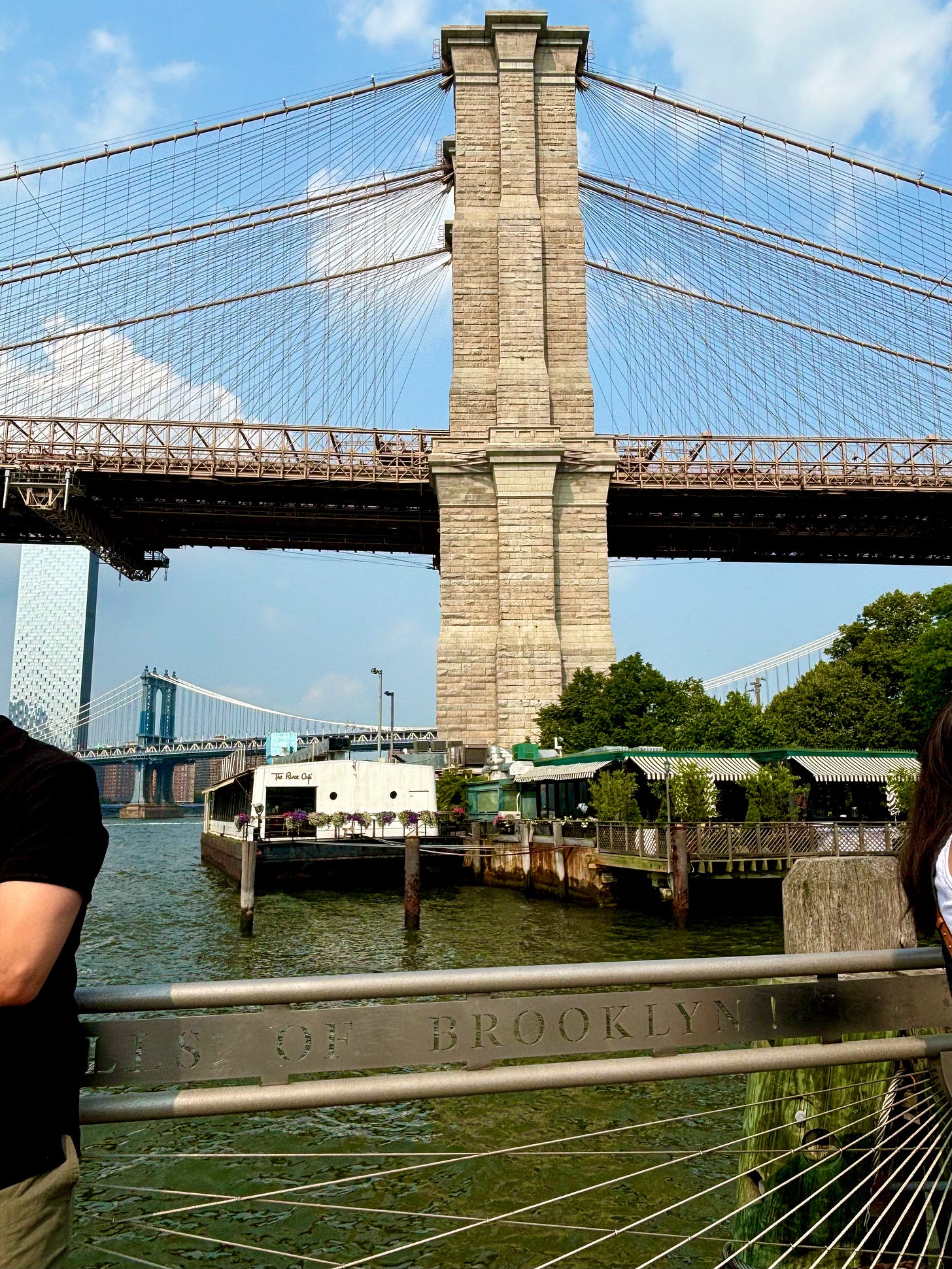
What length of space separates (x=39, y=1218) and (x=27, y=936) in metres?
0.56

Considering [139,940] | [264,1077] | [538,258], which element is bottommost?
[139,940]

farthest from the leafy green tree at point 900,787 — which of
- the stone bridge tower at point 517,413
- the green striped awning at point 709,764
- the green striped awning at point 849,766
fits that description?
the stone bridge tower at point 517,413

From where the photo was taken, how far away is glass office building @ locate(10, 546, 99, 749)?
11625cm

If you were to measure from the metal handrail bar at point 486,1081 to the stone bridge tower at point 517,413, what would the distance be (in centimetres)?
3383

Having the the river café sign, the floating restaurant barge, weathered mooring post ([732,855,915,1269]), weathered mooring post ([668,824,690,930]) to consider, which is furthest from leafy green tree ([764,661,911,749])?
the the river café sign

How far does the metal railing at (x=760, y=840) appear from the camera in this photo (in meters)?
18.9

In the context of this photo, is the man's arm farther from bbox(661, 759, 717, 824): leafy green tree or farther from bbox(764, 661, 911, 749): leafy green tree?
bbox(764, 661, 911, 749): leafy green tree

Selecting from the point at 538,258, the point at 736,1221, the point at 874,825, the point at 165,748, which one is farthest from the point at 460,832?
the point at 165,748

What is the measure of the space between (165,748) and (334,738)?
189ft

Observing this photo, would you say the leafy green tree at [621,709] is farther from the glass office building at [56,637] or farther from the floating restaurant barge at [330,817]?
the glass office building at [56,637]

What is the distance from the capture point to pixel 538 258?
39.3 metres

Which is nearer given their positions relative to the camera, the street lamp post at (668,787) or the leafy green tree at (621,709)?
the street lamp post at (668,787)

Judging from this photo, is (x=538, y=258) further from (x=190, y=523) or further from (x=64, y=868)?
(x=64, y=868)

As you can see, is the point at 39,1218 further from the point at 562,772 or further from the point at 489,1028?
the point at 562,772
